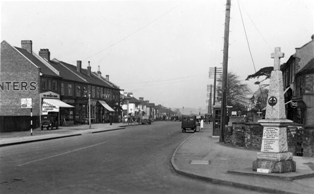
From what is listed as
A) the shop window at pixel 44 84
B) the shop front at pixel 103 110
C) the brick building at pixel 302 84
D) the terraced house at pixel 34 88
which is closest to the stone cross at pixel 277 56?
the brick building at pixel 302 84

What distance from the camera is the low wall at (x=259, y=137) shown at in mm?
13047

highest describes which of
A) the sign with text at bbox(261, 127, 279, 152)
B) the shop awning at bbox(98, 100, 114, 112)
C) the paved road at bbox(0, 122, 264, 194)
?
the shop awning at bbox(98, 100, 114, 112)

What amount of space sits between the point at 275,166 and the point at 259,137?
657 centimetres

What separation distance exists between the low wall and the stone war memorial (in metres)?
4.44

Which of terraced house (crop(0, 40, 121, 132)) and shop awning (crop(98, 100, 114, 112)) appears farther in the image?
shop awning (crop(98, 100, 114, 112))

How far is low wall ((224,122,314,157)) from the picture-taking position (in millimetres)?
13047

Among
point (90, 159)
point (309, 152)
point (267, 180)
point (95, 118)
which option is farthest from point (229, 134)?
point (95, 118)

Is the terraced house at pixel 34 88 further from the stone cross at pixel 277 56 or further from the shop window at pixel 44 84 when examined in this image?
the stone cross at pixel 277 56

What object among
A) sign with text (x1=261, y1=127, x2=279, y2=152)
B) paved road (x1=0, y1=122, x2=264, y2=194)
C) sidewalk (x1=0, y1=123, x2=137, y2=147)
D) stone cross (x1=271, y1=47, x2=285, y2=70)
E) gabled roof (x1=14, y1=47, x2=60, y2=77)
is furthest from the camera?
gabled roof (x1=14, y1=47, x2=60, y2=77)

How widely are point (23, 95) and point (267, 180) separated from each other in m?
36.5

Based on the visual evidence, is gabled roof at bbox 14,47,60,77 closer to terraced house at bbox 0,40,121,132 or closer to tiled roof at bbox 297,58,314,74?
terraced house at bbox 0,40,121,132

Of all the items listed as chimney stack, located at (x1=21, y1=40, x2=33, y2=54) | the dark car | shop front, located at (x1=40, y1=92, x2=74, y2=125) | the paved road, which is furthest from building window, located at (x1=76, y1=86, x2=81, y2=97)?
the paved road

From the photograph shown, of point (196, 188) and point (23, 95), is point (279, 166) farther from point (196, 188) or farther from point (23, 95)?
point (23, 95)

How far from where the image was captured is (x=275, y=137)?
9078 mm
